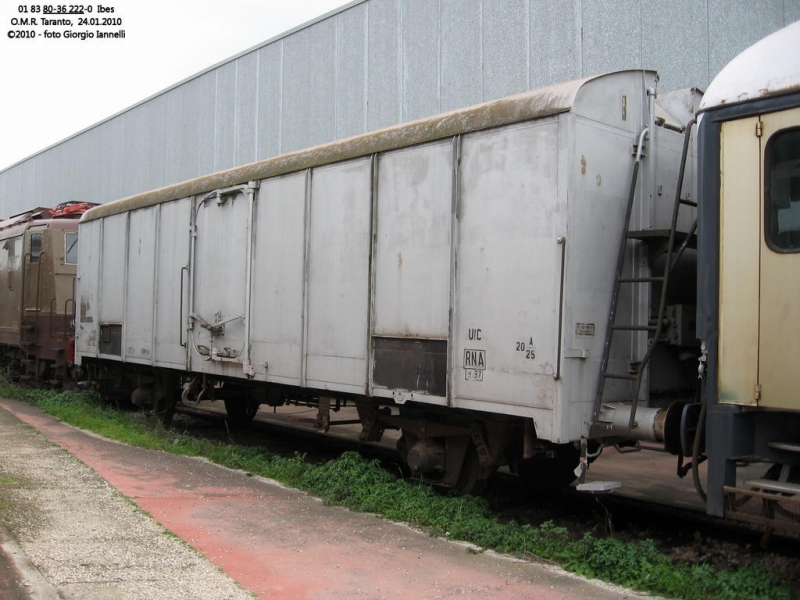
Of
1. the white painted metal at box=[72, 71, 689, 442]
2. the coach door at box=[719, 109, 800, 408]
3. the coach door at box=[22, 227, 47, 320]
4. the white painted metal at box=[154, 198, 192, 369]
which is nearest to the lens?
the coach door at box=[719, 109, 800, 408]

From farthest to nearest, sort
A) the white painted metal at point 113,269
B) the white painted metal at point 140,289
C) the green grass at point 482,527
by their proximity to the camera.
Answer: the white painted metal at point 113,269
the white painted metal at point 140,289
the green grass at point 482,527

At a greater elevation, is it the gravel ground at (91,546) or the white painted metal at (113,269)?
the white painted metal at (113,269)

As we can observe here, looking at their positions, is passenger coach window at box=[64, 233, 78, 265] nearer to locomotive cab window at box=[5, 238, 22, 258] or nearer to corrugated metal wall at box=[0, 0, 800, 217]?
locomotive cab window at box=[5, 238, 22, 258]

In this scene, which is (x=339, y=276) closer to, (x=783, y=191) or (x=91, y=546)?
(x=91, y=546)

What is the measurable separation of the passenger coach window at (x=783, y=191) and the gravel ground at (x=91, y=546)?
3.89 metres

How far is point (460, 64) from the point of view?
13.6 meters

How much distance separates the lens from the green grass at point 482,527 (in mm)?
4727

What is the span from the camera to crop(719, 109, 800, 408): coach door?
4.43m

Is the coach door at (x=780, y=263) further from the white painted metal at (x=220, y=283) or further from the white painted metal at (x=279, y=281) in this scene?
the white painted metal at (x=220, y=283)

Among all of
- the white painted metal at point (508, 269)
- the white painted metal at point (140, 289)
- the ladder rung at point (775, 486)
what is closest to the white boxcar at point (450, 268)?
the white painted metal at point (508, 269)

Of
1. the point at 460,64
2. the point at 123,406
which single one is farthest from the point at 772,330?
the point at 123,406

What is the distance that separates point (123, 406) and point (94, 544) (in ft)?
28.9

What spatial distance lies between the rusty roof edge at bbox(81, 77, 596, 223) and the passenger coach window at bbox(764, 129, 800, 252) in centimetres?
154

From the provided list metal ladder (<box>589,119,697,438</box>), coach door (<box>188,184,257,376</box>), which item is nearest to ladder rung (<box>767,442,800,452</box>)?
metal ladder (<box>589,119,697,438</box>)
